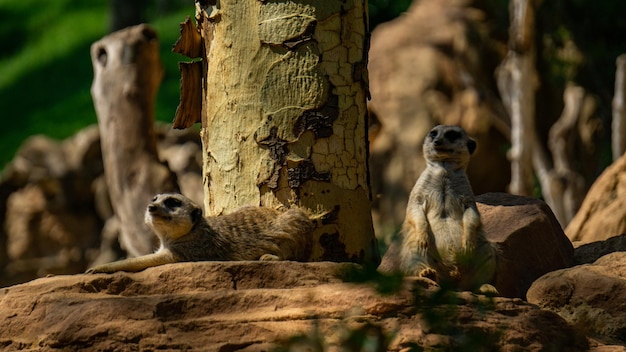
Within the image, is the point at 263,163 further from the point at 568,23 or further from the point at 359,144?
the point at 568,23

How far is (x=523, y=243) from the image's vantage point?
5715 millimetres

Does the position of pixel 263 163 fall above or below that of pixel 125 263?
above

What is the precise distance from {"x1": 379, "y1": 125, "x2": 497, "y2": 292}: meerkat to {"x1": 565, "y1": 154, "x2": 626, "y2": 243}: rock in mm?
2107

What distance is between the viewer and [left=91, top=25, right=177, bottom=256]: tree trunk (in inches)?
333

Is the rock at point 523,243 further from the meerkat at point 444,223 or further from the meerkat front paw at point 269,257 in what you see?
the meerkat front paw at point 269,257

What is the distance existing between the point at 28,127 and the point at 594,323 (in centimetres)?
1205

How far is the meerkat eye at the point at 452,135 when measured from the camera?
5.66 metres

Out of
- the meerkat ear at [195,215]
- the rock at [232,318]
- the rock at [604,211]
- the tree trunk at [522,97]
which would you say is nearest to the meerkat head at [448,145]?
the meerkat ear at [195,215]

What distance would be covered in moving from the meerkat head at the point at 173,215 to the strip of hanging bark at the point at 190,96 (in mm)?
681

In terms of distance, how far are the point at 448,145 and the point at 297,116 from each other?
2.78 ft

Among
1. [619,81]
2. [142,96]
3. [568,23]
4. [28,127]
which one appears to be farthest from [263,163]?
[28,127]

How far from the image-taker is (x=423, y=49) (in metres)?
13.5

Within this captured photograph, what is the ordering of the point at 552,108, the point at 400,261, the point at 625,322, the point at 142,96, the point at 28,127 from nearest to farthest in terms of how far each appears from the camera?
the point at 625,322 → the point at 400,261 → the point at 142,96 → the point at 552,108 → the point at 28,127

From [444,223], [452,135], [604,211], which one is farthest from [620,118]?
[444,223]
